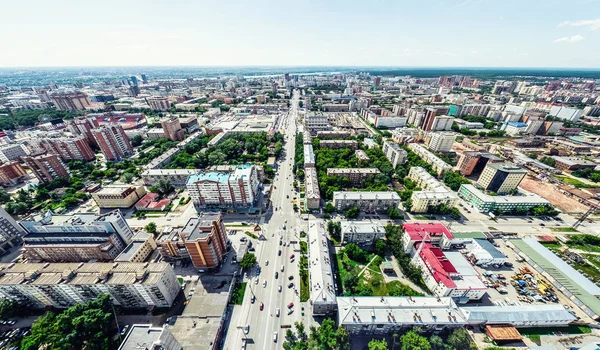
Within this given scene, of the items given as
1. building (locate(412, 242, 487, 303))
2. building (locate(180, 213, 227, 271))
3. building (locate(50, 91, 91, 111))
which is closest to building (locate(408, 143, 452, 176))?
building (locate(412, 242, 487, 303))

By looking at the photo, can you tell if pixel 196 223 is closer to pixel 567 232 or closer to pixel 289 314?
pixel 289 314

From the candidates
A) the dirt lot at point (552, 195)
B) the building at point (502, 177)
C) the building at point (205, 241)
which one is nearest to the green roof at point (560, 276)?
the building at point (502, 177)

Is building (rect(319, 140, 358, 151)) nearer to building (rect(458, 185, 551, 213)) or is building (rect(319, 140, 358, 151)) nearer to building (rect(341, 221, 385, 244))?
building (rect(458, 185, 551, 213))

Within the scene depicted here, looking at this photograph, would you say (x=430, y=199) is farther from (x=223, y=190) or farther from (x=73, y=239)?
(x=73, y=239)

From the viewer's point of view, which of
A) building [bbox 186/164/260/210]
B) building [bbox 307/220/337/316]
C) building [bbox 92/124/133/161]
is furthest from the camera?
building [bbox 92/124/133/161]

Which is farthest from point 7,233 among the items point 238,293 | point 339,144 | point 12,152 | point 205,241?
point 339,144
